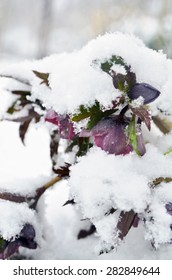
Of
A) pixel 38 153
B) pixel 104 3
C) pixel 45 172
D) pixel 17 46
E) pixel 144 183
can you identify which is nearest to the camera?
pixel 144 183

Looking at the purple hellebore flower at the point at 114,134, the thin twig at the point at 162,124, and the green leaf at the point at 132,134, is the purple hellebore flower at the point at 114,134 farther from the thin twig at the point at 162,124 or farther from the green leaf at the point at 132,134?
the thin twig at the point at 162,124

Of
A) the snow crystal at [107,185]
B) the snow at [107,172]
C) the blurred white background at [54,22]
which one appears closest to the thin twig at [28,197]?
the snow at [107,172]

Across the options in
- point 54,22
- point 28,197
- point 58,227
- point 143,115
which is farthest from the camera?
point 54,22

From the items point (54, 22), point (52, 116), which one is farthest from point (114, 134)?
point (54, 22)

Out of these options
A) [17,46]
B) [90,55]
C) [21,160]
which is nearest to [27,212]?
[90,55]

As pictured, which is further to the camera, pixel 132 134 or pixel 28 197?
pixel 28 197

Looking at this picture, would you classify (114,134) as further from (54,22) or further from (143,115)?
(54,22)
